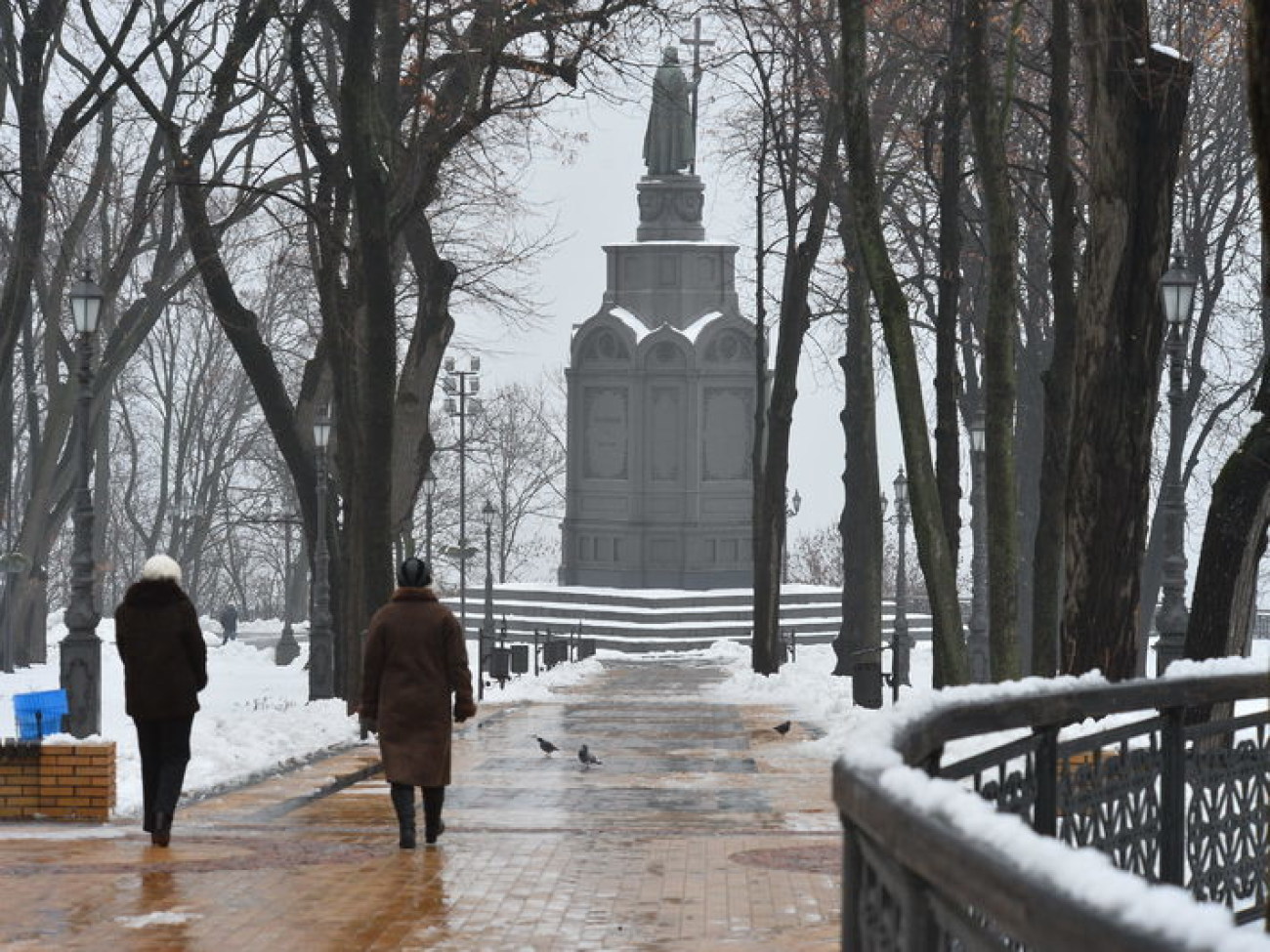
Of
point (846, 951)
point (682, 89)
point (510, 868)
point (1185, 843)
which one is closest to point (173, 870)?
point (510, 868)

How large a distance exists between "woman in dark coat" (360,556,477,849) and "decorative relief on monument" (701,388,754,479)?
53.3 m

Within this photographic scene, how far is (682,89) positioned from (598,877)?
51.3 meters

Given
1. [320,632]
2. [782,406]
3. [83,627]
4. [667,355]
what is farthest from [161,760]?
[667,355]

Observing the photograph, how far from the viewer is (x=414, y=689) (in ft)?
43.2

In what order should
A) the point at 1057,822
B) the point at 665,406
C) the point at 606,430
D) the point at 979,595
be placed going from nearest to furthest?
the point at 1057,822
the point at 979,595
the point at 665,406
the point at 606,430

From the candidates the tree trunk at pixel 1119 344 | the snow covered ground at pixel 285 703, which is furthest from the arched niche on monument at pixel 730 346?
the tree trunk at pixel 1119 344

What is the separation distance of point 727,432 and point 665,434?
1608 mm

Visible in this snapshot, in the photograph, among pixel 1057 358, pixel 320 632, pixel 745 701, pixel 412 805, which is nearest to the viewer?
pixel 412 805

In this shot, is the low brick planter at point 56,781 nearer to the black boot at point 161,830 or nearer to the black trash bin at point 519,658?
the black boot at point 161,830

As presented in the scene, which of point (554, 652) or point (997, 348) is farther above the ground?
point (997, 348)

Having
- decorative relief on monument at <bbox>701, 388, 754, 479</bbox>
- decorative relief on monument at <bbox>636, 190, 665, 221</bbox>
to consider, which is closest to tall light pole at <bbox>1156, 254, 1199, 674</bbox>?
decorative relief on monument at <bbox>701, 388, 754, 479</bbox>

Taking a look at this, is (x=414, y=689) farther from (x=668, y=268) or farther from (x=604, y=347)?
(x=668, y=268)

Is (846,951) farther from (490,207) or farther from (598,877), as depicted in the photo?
(490,207)

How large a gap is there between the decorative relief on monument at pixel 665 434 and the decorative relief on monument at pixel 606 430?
764mm
